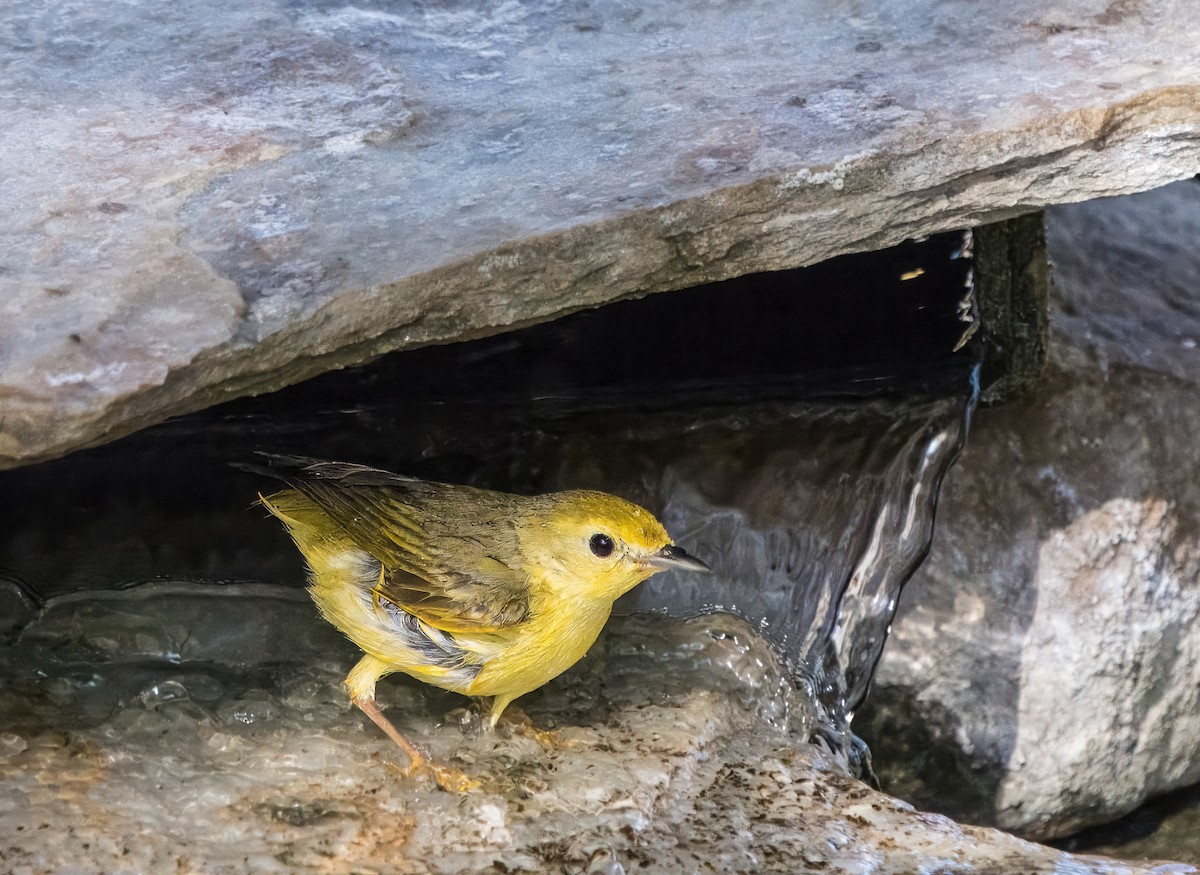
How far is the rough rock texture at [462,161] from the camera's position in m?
2.54

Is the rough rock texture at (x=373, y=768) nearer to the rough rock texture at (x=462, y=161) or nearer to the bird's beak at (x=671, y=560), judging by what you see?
the bird's beak at (x=671, y=560)

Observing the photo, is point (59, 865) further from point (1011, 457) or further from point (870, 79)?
point (1011, 457)

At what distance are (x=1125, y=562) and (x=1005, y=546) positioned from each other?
0.41 meters

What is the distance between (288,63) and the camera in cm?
348

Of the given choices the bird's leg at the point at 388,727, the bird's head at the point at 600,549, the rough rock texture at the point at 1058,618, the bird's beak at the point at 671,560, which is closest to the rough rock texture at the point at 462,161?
the bird's head at the point at 600,549

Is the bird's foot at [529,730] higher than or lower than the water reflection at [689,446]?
lower

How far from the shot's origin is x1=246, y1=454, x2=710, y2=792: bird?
3.07 m

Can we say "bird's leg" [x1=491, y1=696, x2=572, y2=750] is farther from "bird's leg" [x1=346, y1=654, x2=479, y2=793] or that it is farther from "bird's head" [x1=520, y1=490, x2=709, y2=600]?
"bird's head" [x1=520, y1=490, x2=709, y2=600]

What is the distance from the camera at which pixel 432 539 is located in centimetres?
319

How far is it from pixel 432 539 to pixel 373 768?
1.95ft

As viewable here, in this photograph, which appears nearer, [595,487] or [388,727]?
[388,727]

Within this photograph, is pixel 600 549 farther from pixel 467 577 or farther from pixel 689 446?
pixel 689 446

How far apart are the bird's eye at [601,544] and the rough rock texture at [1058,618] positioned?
4.86 feet

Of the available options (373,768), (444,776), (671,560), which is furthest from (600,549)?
(373,768)
